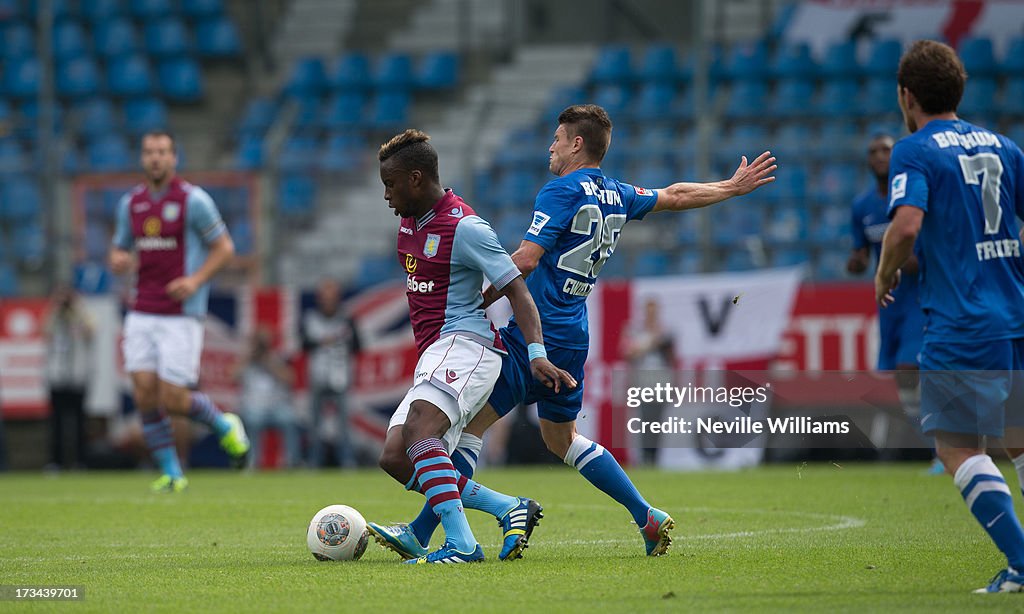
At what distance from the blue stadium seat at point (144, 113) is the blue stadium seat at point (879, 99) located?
10401mm

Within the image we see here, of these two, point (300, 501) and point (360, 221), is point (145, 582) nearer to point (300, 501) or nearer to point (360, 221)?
point (300, 501)

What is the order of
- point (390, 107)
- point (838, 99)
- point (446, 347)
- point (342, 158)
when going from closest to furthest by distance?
point (446, 347) < point (342, 158) < point (838, 99) < point (390, 107)

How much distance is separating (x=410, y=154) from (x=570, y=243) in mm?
883

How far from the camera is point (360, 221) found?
18.8m

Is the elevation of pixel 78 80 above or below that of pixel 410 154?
above

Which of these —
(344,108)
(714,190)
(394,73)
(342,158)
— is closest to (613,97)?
(394,73)

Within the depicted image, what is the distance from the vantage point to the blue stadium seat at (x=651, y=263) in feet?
55.5

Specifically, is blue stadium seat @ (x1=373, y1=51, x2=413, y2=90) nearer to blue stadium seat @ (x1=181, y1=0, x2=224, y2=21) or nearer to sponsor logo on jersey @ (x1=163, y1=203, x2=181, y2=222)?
blue stadium seat @ (x1=181, y1=0, x2=224, y2=21)

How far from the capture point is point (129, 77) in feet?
75.7

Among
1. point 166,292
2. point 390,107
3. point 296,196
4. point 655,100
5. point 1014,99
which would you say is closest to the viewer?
point 166,292

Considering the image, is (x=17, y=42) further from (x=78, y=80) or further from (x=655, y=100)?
(x=655, y=100)

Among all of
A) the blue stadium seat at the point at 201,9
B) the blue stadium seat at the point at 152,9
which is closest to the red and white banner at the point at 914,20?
the blue stadium seat at the point at 201,9

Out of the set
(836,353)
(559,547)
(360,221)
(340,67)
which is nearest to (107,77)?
(340,67)

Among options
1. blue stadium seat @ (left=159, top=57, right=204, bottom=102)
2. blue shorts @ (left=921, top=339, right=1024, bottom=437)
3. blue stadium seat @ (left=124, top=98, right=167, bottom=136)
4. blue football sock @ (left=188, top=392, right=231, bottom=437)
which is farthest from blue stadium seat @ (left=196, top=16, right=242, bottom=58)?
blue shorts @ (left=921, top=339, right=1024, bottom=437)
